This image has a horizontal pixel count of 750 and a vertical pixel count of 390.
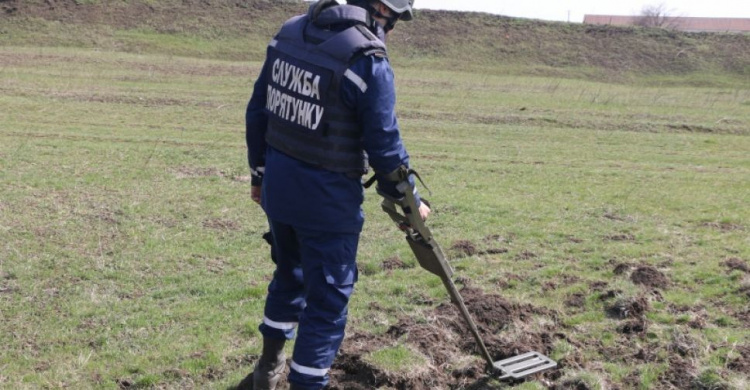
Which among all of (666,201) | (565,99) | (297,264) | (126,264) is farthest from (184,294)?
(565,99)

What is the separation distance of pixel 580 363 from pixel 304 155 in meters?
2.66

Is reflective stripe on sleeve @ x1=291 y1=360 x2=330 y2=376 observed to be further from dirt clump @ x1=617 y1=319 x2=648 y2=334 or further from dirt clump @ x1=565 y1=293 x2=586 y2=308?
dirt clump @ x1=565 y1=293 x2=586 y2=308

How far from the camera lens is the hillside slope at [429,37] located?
3988 centimetres

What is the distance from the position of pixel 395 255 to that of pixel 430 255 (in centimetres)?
→ 324

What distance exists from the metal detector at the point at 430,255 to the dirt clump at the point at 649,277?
2.14 meters

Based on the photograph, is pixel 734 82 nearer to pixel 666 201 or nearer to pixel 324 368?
pixel 666 201

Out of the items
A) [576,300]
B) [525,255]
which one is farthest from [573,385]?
[525,255]

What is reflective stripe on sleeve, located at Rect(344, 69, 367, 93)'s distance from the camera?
13.6ft

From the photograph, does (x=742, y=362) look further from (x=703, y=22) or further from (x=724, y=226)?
(x=703, y=22)

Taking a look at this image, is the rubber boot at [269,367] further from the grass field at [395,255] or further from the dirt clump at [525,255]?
the dirt clump at [525,255]

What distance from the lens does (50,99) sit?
19.2 m

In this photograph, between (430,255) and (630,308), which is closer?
(430,255)

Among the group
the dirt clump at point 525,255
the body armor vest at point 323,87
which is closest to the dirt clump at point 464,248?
the dirt clump at point 525,255

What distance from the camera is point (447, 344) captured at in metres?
5.71
